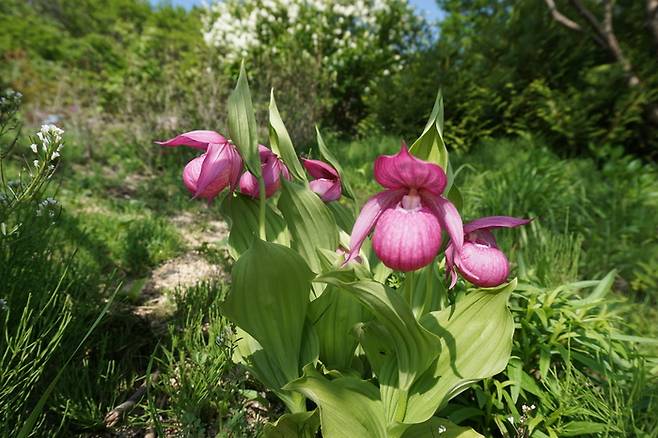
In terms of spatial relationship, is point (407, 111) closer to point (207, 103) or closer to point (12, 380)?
point (207, 103)

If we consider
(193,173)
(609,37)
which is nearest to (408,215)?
(193,173)

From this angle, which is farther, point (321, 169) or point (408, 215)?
point (321, 169)

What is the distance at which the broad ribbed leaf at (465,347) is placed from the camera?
92 centimetres

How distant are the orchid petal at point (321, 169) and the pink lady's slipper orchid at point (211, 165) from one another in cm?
21

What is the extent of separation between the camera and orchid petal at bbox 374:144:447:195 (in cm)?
74

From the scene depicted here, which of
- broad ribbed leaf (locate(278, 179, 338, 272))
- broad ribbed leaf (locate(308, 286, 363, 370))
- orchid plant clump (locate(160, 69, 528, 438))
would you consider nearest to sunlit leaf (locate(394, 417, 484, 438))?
orchid plant clump (locate(160, 69, 528, 438))

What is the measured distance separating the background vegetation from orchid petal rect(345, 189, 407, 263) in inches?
21.7

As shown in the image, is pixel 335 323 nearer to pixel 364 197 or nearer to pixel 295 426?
pixel 295 426

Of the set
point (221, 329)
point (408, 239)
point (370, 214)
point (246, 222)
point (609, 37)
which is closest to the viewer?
point (408, 239)

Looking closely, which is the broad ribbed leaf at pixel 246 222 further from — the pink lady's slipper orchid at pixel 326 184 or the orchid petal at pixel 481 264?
the orchid petal at pixel 481 264

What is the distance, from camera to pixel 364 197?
140 inches

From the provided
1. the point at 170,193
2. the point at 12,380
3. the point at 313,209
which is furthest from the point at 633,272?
the point at 170,193

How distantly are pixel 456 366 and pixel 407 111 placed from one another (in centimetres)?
509

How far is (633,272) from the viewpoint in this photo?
2354 millimetres
